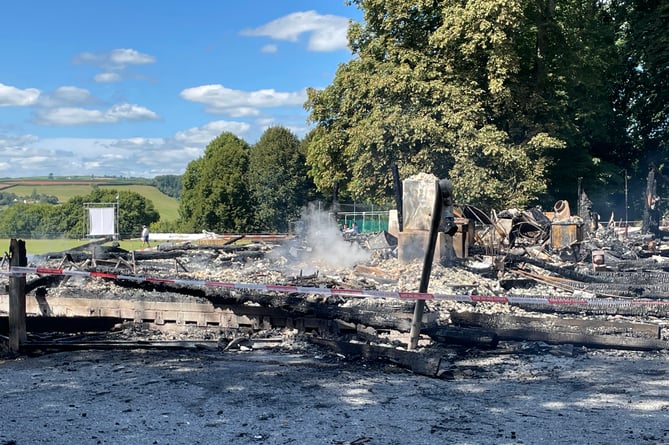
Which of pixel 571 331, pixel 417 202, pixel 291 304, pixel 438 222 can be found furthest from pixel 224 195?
pixel 438 222

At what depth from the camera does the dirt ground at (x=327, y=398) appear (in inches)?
196

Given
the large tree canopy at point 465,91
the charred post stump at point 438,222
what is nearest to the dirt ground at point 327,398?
the charred post stump at point 438,222

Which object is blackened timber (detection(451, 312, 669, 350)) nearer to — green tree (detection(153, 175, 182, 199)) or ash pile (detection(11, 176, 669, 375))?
ash pile (detection(11, 176, 669, 375))

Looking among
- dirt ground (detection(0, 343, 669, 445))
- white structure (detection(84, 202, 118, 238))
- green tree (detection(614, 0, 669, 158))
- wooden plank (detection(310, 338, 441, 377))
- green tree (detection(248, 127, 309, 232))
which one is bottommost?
dirt ground (detection(0, 343, 669, 445))

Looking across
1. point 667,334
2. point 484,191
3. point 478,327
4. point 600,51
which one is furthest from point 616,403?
point 600,51

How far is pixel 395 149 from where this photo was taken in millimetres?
26641

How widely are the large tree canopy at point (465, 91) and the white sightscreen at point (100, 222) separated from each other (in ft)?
34.9

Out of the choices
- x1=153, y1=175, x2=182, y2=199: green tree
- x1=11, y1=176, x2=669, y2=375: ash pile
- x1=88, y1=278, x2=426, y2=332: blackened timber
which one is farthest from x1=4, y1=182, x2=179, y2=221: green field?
x1=88, y1=278, x2=426, y2=332: blackened timber

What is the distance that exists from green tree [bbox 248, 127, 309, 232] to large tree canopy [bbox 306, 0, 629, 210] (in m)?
21.6

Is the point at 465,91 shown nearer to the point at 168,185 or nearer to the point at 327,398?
the point at 327,398

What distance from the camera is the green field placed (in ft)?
275

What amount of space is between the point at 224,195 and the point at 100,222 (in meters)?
26.5

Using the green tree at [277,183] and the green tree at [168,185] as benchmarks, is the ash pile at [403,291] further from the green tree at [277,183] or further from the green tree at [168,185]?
the green tree at [168,185]

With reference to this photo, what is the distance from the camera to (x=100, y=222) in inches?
1105
